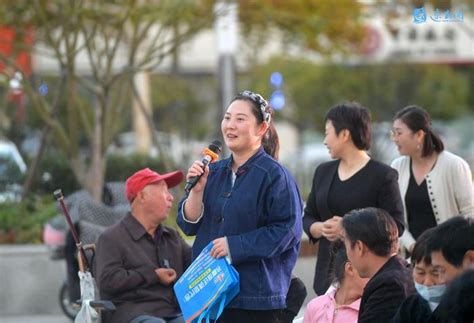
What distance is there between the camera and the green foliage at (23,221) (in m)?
12.7

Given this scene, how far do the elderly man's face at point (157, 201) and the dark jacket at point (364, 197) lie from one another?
88 cm

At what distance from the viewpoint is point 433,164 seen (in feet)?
24.9

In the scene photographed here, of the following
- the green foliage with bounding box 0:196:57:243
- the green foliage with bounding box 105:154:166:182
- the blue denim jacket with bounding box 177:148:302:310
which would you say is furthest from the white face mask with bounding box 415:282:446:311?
the green foliage with bounding box 105:154:166:182

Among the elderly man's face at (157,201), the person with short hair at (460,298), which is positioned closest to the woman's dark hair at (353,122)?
the elderly man's face at (157,201)

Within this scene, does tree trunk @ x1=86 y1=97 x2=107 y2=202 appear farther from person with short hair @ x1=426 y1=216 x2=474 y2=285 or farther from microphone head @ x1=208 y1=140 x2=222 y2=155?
person with short hair @ x1=426 y1=216 x2=474 y2=285

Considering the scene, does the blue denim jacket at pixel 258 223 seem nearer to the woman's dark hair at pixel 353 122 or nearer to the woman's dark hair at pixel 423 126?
the woman's dark hair at pixel 353 122

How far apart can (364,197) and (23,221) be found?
7.09m

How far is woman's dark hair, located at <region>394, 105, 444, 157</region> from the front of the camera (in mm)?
7523

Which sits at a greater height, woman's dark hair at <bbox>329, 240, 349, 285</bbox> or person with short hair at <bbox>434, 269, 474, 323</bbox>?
person with short hair at <bbox>434, 269, 474, 323</bbox>

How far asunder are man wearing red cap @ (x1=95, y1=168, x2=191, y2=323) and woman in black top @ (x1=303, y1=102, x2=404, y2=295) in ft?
2.80

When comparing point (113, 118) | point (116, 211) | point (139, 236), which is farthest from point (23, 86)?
point (139, 236)

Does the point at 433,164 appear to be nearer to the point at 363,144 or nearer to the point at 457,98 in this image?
the point at 363,144

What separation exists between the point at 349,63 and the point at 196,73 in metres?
10.8

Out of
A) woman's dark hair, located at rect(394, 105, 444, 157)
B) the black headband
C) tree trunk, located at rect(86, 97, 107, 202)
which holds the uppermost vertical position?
the black headband
